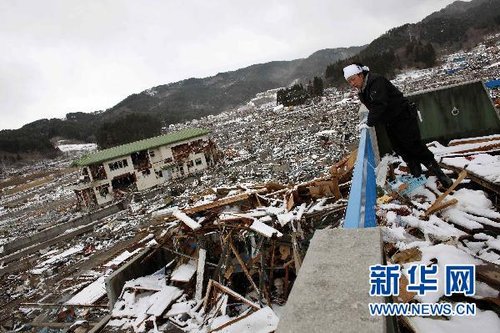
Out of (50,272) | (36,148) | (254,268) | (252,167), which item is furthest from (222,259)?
(36,148)

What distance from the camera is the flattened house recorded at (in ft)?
133

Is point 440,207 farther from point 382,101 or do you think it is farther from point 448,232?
point 382,101

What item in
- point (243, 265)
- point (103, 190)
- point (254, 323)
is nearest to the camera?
point (254, 323)

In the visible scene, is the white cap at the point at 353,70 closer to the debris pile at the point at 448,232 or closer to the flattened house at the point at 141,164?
the debris pile at the point at 448,232

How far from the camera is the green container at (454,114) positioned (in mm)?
6391

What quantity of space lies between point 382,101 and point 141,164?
42134 mm

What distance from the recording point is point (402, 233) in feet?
10.7

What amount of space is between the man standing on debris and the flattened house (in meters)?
40.2

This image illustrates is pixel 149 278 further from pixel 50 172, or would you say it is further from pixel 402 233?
pixel 50 172

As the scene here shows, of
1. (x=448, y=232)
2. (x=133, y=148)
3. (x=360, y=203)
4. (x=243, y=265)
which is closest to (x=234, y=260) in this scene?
(x=243, y=265)

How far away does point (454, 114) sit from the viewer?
6.55 meters

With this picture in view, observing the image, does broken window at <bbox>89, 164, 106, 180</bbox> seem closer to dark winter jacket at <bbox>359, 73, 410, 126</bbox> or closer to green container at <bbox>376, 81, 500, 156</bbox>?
green container at <bbox>376, 81, 500, 156</bbox>

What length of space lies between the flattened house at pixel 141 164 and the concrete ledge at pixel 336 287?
4217cm

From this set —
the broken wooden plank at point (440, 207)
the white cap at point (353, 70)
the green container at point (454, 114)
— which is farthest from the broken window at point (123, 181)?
the broken wooden plank at point (440, 207)
